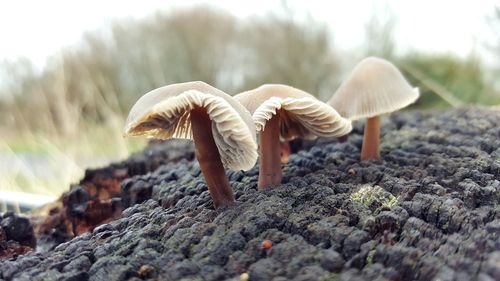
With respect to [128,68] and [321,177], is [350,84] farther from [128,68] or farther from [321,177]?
[128,68]

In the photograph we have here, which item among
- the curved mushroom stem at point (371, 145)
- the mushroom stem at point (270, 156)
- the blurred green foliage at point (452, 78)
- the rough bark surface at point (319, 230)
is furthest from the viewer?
the blurred green foliage at point (452, 78)

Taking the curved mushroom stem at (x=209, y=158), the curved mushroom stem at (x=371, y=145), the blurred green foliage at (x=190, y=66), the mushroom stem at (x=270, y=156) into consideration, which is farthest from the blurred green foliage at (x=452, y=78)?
the curved mushroom stem at (x=209, y=158)

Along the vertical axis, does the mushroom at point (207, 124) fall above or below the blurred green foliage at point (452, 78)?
above

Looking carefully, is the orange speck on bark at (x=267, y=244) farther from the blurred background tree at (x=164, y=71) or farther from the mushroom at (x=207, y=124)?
the blurred background tree at (x=164, y=71)

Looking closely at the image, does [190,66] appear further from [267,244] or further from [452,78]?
[267,244]

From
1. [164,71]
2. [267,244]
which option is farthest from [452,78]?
[267,244]

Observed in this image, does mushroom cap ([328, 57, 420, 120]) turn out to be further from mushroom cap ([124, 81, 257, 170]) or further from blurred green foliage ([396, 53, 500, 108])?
blurred green foliage ([396, 53, 500, 108])
